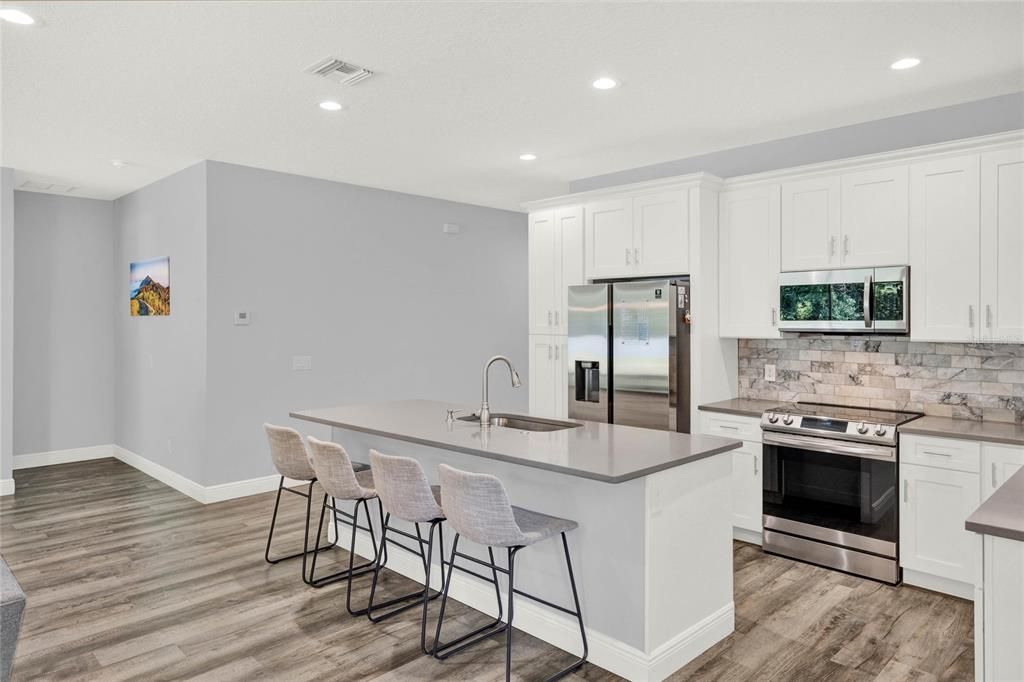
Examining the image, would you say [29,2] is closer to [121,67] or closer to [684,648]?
[121,67]

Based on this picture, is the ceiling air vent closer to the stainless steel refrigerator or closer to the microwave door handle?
the stainless steel refrigerator

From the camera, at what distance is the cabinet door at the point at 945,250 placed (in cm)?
354

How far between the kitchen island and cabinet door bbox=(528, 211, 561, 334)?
221 centimetres

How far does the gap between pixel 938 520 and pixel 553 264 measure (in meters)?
3.10

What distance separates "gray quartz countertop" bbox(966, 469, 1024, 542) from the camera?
5.77 feet

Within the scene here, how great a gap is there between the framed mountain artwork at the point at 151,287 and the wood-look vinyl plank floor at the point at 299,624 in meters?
2.16

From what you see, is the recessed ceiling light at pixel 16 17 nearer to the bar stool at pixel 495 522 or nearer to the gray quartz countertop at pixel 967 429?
the bar stool at pixel 495 522

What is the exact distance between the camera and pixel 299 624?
3.15m

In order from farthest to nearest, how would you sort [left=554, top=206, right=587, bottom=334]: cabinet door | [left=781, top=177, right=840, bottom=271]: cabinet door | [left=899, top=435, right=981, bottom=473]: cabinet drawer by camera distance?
1. [left=554, top=206, right=587, bottom=334]: cabinet door
2. [left=781, top=177, right=840, bottom=271]: cabinet door
3. [left=899, top=435, right=981, bottom=473]: cabinet drawer

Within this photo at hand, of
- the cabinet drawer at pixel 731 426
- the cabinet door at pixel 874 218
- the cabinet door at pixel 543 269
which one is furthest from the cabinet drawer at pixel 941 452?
the cabinet door at pixel 543 269

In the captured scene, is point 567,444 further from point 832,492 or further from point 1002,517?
point 832,492

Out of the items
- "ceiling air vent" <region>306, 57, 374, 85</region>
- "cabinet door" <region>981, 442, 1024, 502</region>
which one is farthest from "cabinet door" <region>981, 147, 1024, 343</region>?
"ceiling air vent" <region>306, 57, 374, 85</region>

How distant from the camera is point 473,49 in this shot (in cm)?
303

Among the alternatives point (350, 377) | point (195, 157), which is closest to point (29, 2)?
point (195, 157)
